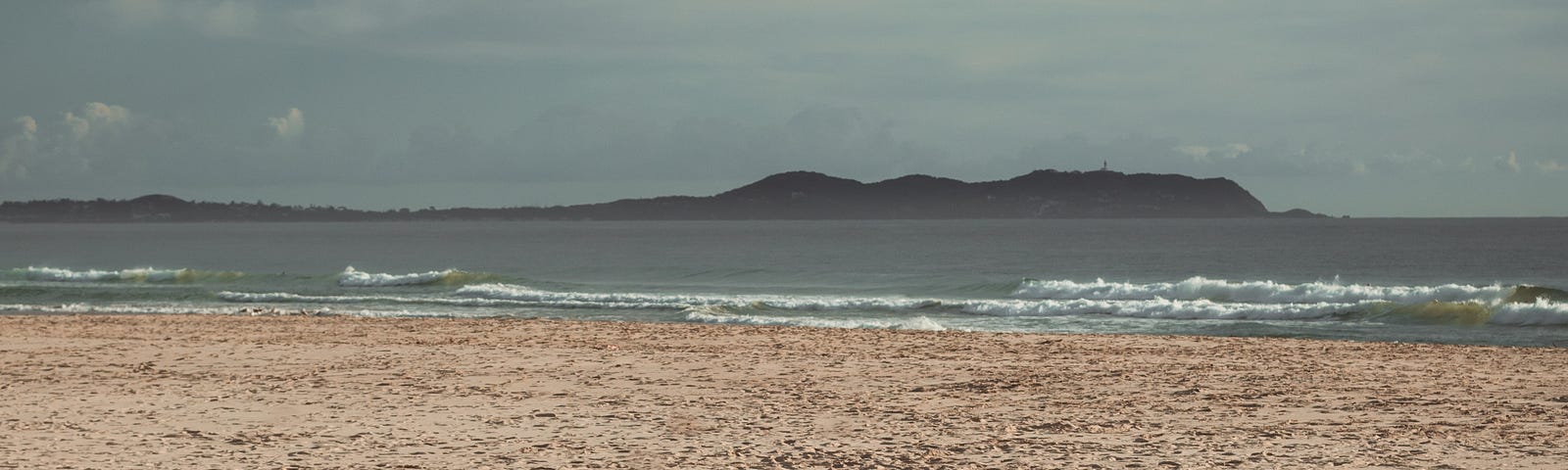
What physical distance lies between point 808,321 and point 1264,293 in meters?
13.1

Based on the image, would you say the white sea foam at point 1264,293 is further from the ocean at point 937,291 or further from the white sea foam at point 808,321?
the white sea foam at point 808,321

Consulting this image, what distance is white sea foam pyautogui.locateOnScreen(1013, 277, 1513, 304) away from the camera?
3109 centimetres

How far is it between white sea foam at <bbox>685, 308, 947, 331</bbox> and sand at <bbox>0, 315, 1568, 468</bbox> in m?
5.98

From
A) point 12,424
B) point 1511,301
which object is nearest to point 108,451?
point 12,424

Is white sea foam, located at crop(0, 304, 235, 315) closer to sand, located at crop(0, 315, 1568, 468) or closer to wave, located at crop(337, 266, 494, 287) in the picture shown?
wave, located at crop(337, 266, 494, 287)

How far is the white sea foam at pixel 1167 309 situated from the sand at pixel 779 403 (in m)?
8.40

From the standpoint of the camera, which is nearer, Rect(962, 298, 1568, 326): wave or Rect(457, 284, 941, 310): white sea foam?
Rect(962, 298, 1568, 326): wave

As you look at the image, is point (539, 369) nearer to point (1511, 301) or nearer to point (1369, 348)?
point (1369, 348)

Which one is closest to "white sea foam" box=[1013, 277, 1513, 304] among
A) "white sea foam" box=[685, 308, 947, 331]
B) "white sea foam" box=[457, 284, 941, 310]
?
"white sea foam" box=[457, 284, 941, 310]

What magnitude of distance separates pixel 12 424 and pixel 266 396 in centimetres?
247

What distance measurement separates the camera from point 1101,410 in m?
12.6

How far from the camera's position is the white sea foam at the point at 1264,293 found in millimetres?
31094

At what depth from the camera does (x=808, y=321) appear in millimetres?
28438

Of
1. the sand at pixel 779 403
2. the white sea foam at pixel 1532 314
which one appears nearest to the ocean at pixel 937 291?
the white sea foam at pixel 1532 314
